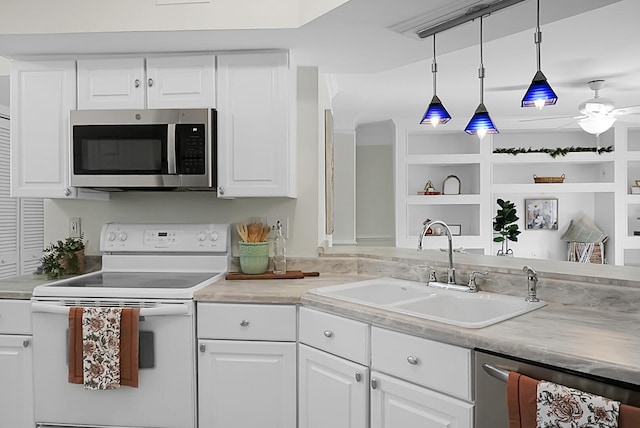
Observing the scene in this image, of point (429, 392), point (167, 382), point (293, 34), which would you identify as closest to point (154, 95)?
point (293, 34)

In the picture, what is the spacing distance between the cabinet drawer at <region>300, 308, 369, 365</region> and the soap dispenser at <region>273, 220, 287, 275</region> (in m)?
0.66

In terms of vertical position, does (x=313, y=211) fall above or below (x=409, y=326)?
above

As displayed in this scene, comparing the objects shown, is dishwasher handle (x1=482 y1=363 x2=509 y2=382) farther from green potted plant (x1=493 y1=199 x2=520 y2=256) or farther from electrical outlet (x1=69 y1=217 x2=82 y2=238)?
green potted plant (x1=493 y1=199 x2=520 y2=256)

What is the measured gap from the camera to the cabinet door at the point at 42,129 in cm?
279

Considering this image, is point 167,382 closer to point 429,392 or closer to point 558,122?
point 429,392

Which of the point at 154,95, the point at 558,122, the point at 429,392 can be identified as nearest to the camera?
the point at 429,392

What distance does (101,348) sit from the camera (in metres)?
2.27

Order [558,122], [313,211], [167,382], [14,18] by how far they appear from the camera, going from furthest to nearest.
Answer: [558,122], [313,211], [14,18], [167,382]

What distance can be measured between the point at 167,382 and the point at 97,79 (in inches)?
67.0

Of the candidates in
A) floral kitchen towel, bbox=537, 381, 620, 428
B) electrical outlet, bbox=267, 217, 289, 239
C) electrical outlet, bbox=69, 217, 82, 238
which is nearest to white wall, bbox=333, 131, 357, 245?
electrical outlet, bbox=267, 217, 289, 239

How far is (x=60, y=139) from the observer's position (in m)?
2.79

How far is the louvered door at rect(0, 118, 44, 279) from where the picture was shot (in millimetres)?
4398

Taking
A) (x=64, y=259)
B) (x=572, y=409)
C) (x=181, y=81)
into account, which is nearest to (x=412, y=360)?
(x=572, y=409)

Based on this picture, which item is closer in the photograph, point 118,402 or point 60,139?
point 118,402
